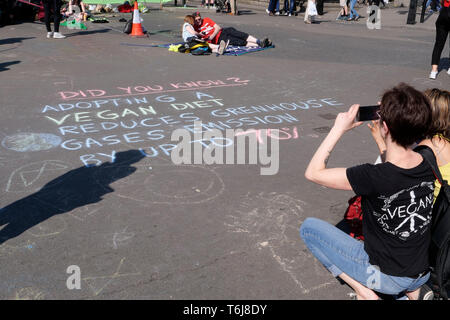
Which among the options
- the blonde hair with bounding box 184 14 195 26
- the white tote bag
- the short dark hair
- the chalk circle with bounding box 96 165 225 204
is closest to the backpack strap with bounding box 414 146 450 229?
the short dark hair

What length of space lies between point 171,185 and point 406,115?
2.51 meters

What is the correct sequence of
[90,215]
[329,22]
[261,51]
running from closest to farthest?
[90,215], [261,51], [329,22]

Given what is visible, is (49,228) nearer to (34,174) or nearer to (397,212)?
(34,174)

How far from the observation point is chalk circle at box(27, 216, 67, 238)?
3365 mm

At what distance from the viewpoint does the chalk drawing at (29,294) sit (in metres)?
2.71

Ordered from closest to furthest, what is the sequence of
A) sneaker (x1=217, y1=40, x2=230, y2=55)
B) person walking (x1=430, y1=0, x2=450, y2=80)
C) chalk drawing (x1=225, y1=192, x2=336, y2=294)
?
1. chalk drawing (x1=225, y1=192, x2=336, y2=294)
2. person walking (x1=430, y1=0, x2=450, y2=80)
3. sneaker (x1=217, y1=40, x2=230, y2=55)

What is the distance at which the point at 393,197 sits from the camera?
2299mm

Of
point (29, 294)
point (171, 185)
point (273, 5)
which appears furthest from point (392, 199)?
point (273, 5)

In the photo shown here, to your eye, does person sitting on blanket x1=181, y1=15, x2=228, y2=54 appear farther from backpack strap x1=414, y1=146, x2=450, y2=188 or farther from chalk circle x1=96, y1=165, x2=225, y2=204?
backpack strap x1=414, y1=146, x2=450, y2=188

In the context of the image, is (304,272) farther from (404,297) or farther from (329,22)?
(329,22)

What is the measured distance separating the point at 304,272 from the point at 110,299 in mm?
1318

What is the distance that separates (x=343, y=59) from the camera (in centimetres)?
1032

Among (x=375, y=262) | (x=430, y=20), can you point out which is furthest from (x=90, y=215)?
(x=430, y=20)

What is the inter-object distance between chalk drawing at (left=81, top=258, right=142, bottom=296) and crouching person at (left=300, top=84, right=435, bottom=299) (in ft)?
4.67
